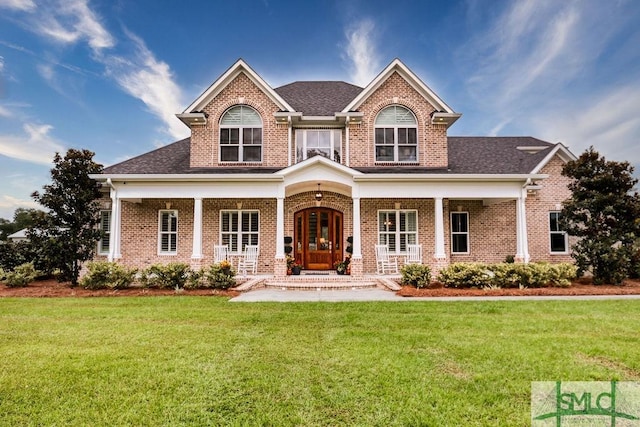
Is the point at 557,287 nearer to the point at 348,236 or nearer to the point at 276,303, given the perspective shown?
the point at 348,236

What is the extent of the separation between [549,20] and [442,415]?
1520cm

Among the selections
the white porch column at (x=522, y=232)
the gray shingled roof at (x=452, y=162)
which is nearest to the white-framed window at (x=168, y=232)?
the gray shingled roof at (x=452, y=162)

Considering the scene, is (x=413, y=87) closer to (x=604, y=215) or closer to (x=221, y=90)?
(x=221, y=90)

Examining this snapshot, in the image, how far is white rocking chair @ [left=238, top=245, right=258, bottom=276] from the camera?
13.6 metres

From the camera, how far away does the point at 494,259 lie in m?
14.9

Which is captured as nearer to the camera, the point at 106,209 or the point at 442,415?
the point at 442,415

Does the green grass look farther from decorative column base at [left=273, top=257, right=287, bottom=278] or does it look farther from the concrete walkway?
decorative column base at [left=273, top=257, right=287, bottom=278]

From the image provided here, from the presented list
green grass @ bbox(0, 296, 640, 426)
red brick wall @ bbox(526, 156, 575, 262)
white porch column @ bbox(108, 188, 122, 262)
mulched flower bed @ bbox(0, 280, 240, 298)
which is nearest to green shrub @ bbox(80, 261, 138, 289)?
mulched flower bed @ bbox(0, 280, 240, 298)

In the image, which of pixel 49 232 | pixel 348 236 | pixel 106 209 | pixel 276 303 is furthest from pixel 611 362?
pixel 106 209

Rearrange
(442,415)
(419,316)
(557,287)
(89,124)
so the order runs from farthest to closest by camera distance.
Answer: (89,124), (557,287), (419,316), (442,415)

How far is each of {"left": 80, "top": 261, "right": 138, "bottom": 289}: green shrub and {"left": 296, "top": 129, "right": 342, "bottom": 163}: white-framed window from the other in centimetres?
784

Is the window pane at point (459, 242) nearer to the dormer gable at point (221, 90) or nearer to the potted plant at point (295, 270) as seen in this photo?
the potted plant at point (295, 270)

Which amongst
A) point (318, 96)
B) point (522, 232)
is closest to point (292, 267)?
point (318, 96)

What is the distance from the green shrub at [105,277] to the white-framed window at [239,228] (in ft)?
13.3
